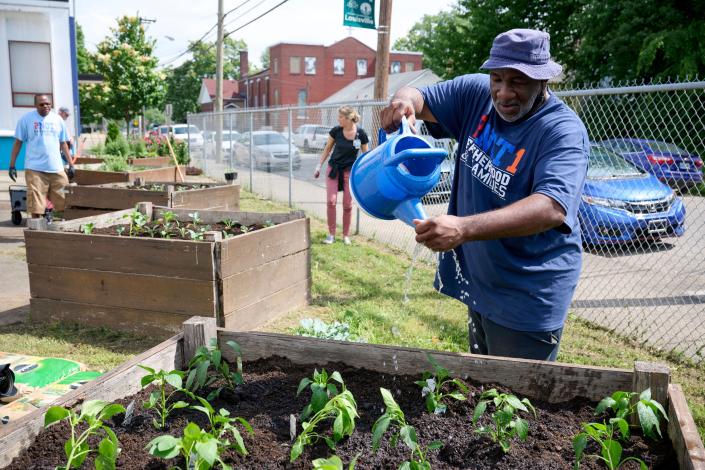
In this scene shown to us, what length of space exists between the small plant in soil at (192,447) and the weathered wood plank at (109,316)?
9.41 ft

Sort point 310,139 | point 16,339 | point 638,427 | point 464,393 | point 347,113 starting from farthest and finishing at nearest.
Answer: point 310,139 < point 347,113 < point 16,339 < point 464,393 < point 638,427

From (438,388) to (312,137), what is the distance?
11.6 m

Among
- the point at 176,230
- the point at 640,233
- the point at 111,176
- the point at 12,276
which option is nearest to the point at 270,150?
the point at 111,176

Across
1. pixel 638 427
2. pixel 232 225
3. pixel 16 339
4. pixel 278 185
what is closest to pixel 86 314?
pixel 16 339

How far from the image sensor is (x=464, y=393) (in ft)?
6.90

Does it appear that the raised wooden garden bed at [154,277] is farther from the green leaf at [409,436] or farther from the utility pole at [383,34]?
the utility pole at [383,34]

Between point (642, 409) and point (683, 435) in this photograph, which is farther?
point (642, 409)

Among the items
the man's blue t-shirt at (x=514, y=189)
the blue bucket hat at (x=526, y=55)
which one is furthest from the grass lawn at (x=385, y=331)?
the blue bucket hat at (x=526, y=55)

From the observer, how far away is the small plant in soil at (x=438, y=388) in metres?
2.02

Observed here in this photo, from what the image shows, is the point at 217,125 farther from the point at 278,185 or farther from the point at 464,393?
the point at 464,393

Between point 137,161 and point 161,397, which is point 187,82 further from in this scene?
point 161,397

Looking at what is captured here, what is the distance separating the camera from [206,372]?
2.19 meters

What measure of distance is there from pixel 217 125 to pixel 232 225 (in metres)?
14.6

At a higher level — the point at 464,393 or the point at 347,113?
the point at 347,113
